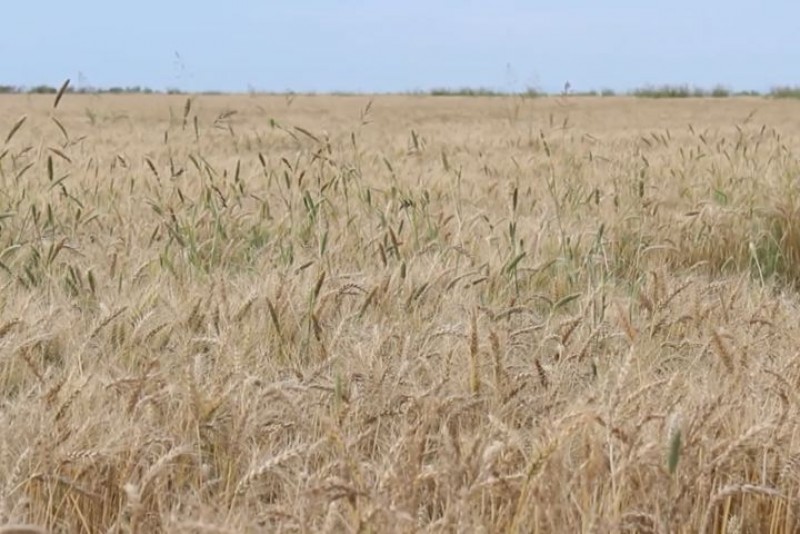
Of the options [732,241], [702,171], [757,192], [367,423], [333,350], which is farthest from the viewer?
[702,171]

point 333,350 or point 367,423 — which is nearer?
point 367,423

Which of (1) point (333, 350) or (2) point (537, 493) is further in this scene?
(1) point (333, 350)

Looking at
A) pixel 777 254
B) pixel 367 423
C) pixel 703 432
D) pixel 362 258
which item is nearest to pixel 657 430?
pixel 703 432

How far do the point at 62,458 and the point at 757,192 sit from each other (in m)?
2.96

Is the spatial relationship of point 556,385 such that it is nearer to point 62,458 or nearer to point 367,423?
point 367,423

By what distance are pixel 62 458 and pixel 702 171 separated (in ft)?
12.5

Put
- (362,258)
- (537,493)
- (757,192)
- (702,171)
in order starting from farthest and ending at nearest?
(702,171)
(757,192)
(362,258)
(537,493)

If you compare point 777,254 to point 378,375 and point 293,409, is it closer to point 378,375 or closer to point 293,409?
point 378,375

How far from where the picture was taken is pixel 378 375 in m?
1.33

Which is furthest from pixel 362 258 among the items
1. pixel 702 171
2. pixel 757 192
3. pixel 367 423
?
pixel 702 171

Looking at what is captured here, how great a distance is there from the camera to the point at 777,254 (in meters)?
2.50

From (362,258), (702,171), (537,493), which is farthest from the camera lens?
(702,171)

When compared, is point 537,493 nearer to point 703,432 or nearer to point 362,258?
point 703,432

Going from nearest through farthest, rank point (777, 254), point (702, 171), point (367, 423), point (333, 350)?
1. point (367, 423)
2. point (333, 350)
3. point (777, 254)
4. point (702, 171)
